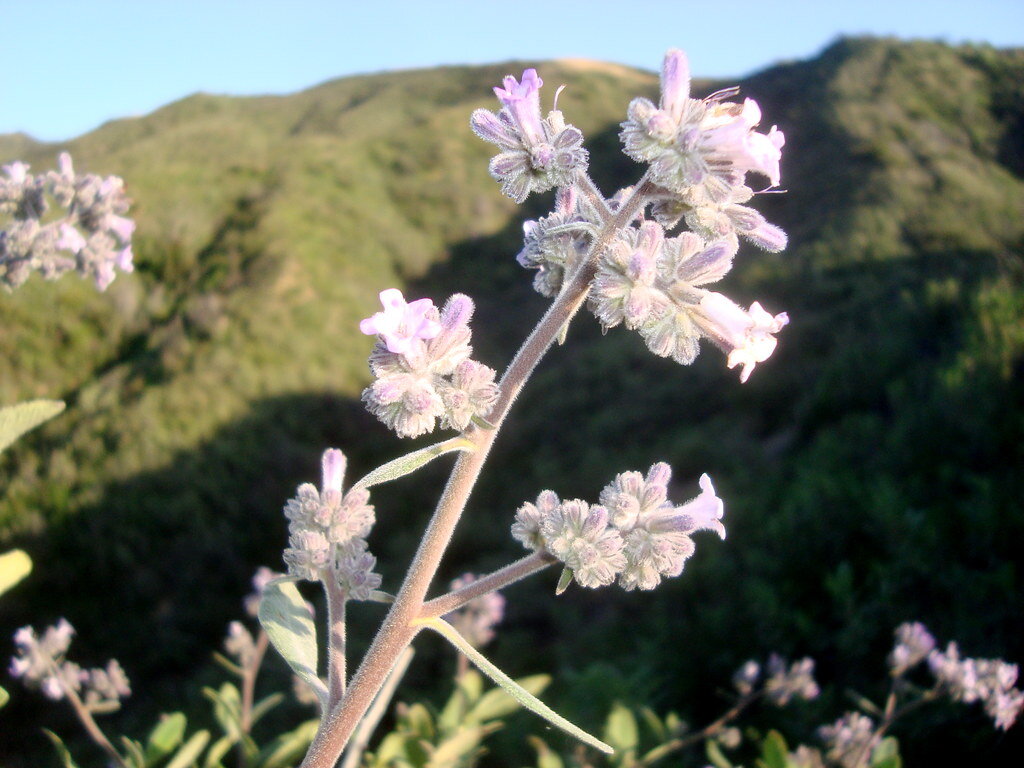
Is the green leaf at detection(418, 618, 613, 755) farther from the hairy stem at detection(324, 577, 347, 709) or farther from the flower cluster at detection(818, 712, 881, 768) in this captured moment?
the flower cluster at detection(818, 712, 881, 768)

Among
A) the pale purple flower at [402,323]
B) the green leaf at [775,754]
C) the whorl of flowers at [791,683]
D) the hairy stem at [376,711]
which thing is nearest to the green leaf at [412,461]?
the pale purple flower at [402,323]

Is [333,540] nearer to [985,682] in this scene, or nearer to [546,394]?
[985,682]

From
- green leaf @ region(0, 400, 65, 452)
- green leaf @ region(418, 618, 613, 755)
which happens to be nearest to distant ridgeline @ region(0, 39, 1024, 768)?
green leaf @ region(0, 400, 65, 452)

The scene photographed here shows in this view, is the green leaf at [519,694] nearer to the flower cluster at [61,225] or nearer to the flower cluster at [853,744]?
the flower cluster at [61,225]

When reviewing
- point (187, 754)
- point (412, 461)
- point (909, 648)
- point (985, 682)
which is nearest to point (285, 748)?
point (187, 754)

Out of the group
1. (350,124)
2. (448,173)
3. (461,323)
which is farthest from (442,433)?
(350,124)

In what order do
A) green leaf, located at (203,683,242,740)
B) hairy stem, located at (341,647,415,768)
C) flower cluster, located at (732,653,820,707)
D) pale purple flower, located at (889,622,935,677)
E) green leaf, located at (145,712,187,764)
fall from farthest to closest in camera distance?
flower cluster, located at (732,653,820,707) < pale purple flower, located at (889,622,935,677) < green leaf, located at (203,683,242,740) < green leaf, located at (145,712,187,764) < hairy stem, located at (341,647,415,768)
